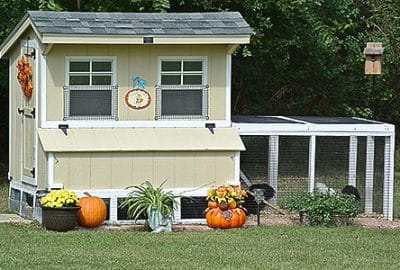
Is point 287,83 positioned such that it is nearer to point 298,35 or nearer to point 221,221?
point 298,35

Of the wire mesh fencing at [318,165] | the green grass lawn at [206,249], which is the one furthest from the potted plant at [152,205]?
the wire mesh fencing at [318,165]

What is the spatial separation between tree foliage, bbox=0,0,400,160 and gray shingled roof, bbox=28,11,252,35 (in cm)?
303

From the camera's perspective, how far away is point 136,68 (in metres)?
13.7

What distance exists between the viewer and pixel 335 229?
13.0 metres

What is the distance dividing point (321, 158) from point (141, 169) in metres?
2.34

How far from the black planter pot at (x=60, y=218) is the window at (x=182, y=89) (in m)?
1.91

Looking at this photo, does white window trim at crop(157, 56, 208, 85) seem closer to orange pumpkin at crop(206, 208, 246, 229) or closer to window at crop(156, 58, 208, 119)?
window at crop(156, 58, 208, 119)

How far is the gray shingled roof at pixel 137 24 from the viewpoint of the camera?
525 inches

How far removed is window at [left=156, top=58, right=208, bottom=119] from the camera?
45.5 feet

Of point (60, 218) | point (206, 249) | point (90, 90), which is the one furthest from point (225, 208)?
point (90, 90)

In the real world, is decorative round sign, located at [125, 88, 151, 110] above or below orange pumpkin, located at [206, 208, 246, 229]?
above

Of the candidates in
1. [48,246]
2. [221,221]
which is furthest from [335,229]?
[48,246]

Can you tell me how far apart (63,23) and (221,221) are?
309 centimetres

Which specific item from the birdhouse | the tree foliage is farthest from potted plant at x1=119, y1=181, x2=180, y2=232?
the tree foliage
